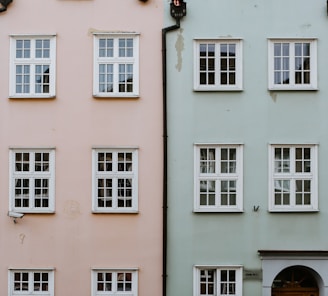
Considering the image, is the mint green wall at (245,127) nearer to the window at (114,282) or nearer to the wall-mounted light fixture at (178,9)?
the wall-mounted light fixture at (178,9)

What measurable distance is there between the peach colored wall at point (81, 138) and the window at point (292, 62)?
11.1 feet

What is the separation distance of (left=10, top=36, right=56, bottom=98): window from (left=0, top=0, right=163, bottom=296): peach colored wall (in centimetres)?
20

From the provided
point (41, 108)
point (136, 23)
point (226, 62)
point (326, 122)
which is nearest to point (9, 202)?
point (41, 108)

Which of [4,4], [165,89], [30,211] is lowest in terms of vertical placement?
[30,211]

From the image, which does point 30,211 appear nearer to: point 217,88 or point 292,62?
point 217,88

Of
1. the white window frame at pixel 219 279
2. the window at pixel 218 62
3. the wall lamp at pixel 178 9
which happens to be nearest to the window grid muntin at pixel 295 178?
the white window frame at pixel 219 279

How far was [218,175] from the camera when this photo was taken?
59.2 ft

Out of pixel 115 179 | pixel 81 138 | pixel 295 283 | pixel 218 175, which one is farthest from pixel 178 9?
pixel 295 283

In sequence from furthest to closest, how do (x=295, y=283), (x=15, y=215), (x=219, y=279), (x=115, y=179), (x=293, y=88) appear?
(x=295, y=283), (x=115, y=179), (x=293, y=88), (x=219, y=279), (x=15, y=215)

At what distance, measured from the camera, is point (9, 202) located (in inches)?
710

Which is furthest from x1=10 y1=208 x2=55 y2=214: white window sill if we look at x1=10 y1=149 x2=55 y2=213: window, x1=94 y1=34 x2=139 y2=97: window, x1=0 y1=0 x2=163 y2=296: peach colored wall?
x1=94 y1=34 x2=139 y2=97: window

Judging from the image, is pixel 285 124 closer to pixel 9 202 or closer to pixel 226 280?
pixel 226 280

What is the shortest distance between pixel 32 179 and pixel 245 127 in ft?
21.0

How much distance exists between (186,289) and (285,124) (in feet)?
18.3
